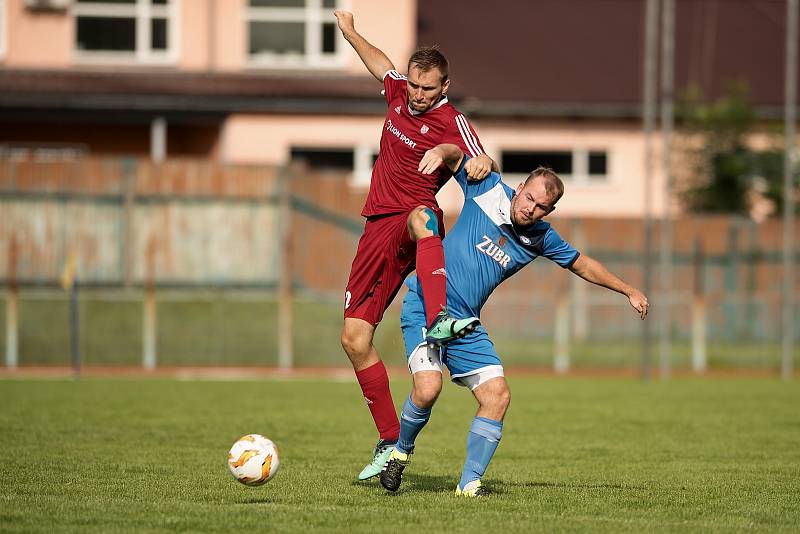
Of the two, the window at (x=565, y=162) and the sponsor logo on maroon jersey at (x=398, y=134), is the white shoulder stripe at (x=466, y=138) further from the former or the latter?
the window at (x=565, y=162)

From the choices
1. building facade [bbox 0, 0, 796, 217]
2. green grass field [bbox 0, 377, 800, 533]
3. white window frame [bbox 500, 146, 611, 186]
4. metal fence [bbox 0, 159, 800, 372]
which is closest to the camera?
green grass field [bbox 0, 377, 800, 533]

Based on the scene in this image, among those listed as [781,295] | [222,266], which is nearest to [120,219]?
[222,266]

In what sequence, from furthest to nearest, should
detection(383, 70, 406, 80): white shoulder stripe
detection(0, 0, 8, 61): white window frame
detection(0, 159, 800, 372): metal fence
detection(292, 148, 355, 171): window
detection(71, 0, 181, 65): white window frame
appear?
detection(292, 148, 355, 171): window
detection(71, 0, 181, 65): white window frame
detection(0, 0, 8, 61): white window frame
detection(0, 159, 800, 372): metal fence
detection(383, 70, 406, 80): white shoulder stripe

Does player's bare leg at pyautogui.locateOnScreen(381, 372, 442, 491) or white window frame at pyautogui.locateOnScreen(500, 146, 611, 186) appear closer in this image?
player's bare leg at pyautogui.locateOnScreen(381, 372, 442, 491)

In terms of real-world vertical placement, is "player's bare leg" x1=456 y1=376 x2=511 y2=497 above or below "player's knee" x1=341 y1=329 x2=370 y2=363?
below

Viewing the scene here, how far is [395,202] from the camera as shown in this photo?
864 cm

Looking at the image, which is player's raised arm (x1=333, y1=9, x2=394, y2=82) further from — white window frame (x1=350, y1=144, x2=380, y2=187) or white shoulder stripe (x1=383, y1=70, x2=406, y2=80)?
white window frame (x1=350, y1=144, x2=380, y2=187)

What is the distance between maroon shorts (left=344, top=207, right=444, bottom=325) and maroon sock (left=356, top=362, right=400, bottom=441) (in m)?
0.33

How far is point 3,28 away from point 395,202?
70.9ft

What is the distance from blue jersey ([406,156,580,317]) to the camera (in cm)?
838

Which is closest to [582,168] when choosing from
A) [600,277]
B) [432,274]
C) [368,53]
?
[368,53]

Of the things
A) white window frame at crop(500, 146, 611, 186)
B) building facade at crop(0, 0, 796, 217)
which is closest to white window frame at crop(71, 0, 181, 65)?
building facade at crop(0, 0, 796, 217)

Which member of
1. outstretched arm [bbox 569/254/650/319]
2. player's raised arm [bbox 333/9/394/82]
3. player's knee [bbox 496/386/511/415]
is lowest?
player's knee [bbox 496/386/511/415]

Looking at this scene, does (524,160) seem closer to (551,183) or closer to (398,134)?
(398,134)
